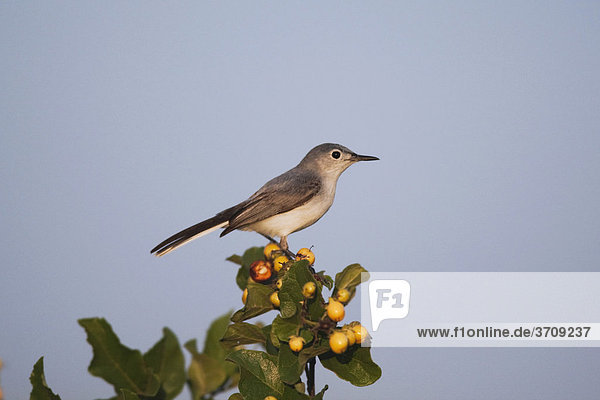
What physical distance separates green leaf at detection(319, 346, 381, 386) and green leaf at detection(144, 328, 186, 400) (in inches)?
34.9

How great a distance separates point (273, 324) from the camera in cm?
322

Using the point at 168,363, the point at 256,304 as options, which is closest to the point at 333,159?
the point at 256,304

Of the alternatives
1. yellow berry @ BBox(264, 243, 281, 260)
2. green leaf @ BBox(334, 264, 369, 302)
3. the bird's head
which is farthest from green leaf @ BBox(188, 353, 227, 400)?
the bird's head

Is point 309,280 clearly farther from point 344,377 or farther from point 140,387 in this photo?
point 140,387

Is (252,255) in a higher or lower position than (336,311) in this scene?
higher

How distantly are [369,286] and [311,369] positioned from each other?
666mm

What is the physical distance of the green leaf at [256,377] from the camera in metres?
3.16

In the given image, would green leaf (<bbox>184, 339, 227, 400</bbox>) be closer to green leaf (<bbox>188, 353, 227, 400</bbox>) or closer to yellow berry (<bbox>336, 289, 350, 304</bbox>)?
green leaf (<bbox>188, 353, 227, 400</bbox>)

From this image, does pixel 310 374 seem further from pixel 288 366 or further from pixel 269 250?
pixel 269 250

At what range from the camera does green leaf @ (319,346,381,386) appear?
3.23 metres

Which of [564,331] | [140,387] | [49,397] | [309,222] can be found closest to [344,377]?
[140,387]

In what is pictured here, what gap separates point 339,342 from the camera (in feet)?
9.82

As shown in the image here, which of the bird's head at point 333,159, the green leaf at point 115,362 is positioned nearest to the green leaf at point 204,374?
the green leaf at point 115,362

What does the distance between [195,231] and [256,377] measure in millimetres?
2967
